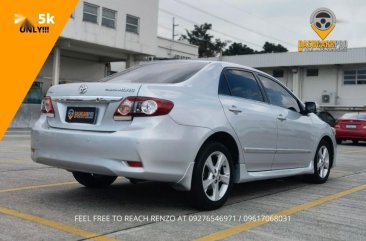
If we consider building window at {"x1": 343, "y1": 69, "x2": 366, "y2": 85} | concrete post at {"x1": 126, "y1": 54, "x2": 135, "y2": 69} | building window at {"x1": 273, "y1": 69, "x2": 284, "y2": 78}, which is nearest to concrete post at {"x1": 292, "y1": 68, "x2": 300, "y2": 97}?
building window at {"x1": 273, "y1": 69, "x2": 284, "y2": 78}

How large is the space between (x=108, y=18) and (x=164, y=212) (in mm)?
26008

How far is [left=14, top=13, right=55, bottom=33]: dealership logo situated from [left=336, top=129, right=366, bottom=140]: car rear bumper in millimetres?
15962

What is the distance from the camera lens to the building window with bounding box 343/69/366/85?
3644 centimetres

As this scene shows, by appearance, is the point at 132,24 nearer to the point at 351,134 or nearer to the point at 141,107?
the point at 351,134

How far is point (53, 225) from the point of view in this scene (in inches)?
171

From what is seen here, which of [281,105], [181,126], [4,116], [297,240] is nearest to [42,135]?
[181,126]

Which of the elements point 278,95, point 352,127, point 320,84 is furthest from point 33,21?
point 320,84

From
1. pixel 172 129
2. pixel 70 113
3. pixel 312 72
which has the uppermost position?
pixel 312 72

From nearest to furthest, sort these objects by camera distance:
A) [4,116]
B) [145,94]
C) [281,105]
Result: [145,94] < [281,105] < [4,116]

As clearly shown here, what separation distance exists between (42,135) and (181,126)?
1.54m

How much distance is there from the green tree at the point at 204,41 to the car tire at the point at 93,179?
8281 cm

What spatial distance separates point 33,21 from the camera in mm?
25625

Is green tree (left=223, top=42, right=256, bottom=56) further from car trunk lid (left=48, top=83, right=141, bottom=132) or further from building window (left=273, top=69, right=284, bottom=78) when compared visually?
car trunk lid (left=48, top=83, right=141, bottom=132)

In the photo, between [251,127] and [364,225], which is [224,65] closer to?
[251,127]
